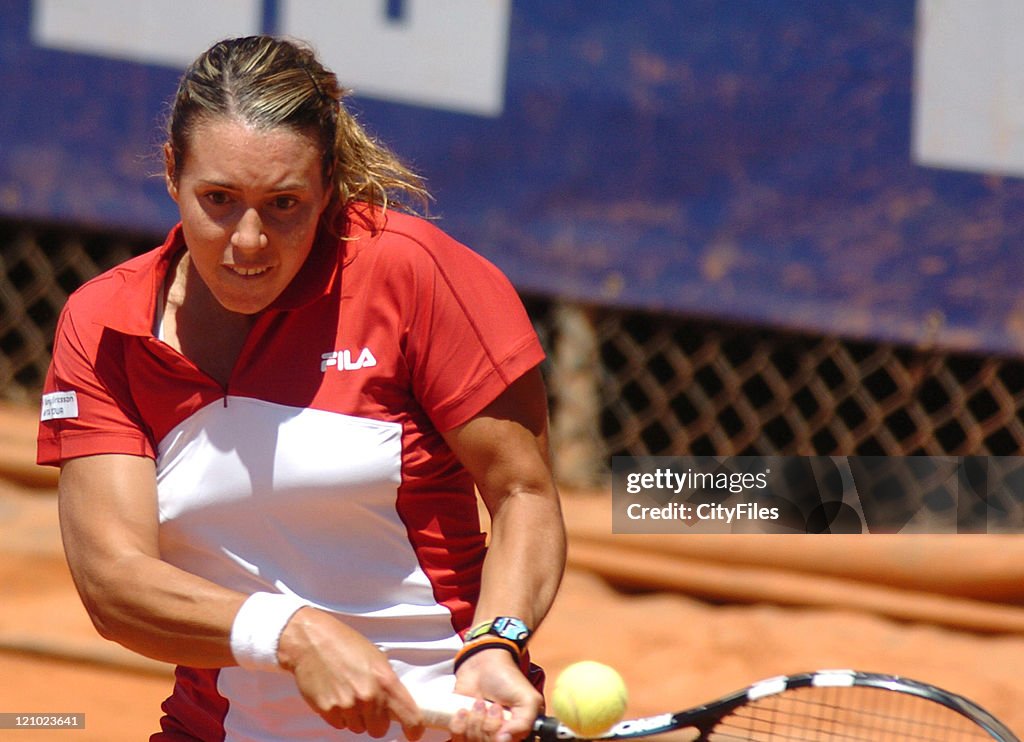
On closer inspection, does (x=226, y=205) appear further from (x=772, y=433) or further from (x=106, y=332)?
(x=772, y=433)

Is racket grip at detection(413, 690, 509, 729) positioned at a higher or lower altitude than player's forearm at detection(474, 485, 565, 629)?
lower

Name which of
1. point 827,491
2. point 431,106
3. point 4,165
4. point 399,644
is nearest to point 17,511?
point 4,165

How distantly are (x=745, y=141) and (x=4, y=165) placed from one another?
7.03 feet

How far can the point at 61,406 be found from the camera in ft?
6.34

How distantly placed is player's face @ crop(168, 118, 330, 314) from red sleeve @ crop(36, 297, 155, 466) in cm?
19

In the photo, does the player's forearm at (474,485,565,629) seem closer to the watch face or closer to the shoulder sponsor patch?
the watch face

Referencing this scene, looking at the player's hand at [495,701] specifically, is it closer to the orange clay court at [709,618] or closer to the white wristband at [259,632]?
the white wristband at [259,632]

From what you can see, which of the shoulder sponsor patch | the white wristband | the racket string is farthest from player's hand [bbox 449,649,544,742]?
the racket string

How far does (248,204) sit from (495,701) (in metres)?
0.71

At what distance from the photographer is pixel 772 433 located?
4.26 metres

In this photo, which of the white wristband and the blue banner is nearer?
the white wristband

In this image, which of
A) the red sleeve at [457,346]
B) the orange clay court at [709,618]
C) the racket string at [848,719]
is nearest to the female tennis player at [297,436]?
the red sleeve at [457,346]

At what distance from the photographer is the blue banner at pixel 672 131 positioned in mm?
3812

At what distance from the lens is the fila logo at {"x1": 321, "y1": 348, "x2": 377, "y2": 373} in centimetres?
189
